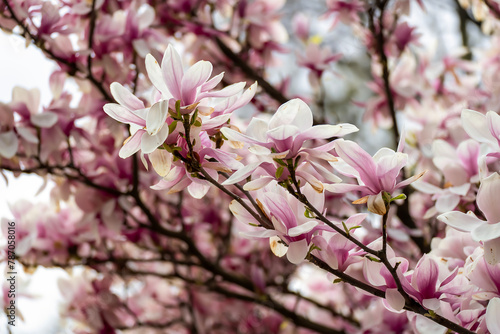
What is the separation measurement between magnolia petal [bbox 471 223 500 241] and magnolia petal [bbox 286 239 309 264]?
0.15 metres

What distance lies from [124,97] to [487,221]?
35 centimetres

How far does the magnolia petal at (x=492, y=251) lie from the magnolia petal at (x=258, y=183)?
20 cm

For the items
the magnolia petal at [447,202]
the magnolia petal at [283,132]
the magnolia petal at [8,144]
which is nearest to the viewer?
the magnolia petal at [283,132]

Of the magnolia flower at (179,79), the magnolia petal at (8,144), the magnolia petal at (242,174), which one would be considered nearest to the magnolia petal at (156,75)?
the magnolia flower at (179,79)

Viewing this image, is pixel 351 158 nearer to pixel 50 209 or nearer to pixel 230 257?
pixel 50 209

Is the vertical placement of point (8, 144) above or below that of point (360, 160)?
below

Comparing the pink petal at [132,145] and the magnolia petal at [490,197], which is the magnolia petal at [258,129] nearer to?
the pink petal at [132,145]

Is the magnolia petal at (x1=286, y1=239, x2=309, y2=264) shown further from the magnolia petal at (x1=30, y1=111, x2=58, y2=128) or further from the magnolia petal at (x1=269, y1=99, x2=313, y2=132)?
the magnolia petal at (x1=30, y1=111, x2=58, y2=128)

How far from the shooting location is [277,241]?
54cm

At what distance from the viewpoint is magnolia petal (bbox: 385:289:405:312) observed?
516mm

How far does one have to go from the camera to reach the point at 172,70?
50cm

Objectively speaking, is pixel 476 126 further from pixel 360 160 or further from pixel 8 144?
pixel 8 144

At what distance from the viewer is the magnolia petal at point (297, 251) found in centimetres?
49

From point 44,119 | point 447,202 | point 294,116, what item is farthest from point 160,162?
point 44,119
